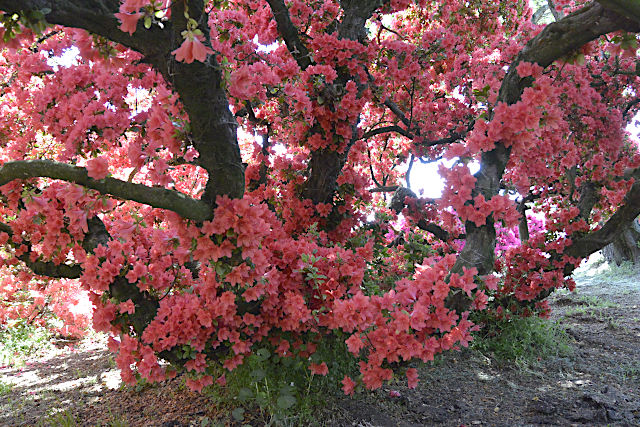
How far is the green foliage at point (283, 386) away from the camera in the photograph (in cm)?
249

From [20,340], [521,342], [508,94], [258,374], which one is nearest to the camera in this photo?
[258,374]

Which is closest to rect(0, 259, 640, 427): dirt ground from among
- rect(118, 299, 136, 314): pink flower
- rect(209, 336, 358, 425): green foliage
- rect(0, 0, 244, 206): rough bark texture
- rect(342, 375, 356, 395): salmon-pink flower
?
rect(209, 336, 358, 425): green foliage

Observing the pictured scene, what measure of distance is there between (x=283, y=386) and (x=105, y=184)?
160 cm

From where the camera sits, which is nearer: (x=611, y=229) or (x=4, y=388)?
(x=611, y=229)

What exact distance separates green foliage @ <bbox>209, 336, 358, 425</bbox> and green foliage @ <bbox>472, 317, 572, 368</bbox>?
1846mm

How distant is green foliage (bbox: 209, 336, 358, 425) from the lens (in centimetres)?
249

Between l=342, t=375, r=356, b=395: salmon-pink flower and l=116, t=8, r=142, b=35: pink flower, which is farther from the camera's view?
l=342, t=375, r=356, b=395: salmon-pink flower

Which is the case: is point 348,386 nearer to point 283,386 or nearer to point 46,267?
point 283,386

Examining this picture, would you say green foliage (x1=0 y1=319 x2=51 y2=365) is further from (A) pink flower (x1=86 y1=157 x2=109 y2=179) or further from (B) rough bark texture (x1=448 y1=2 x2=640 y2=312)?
(B) rough bark texture (x1=448 y1=2 x2=640 y2=312)

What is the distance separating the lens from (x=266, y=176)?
4.41m

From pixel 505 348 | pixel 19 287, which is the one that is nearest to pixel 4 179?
pixel 505 348

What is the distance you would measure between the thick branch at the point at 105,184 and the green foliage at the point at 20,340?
15.5ft

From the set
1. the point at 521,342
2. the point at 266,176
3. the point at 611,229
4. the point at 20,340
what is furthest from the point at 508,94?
the point at 20,340

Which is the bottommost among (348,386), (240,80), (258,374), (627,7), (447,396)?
(447,396)
